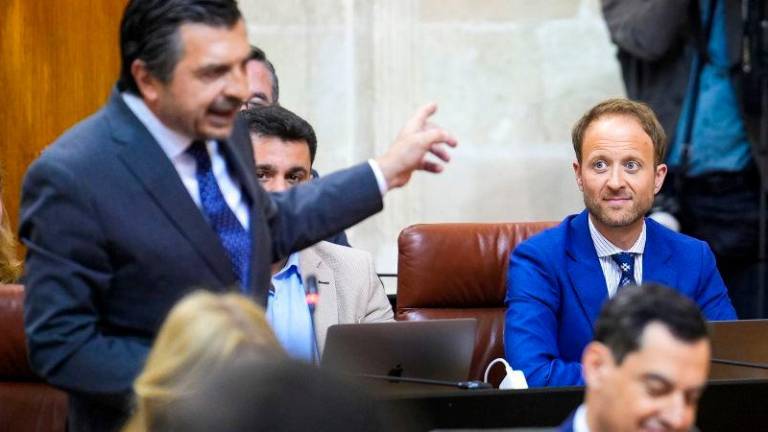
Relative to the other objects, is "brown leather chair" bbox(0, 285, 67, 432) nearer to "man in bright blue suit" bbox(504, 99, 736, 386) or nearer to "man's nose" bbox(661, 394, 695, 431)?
"man in bright blue suit" bbox(504, 99, 736, 386)

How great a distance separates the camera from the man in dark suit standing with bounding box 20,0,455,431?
2352 millimetres

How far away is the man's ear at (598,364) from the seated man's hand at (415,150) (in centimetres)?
42

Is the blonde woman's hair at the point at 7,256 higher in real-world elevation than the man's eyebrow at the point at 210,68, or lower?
lower

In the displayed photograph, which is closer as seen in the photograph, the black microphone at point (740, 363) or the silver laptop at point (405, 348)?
the silver laptop at point (405, 348)

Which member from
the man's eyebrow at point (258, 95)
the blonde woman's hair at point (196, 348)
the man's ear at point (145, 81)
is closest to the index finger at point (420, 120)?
the man's ear at point (145, 81)

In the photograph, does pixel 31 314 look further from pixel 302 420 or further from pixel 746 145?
pixel 746 145

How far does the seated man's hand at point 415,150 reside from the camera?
2.46 meters

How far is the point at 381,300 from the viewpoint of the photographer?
12.7ft

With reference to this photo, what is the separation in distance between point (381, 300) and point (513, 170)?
2267 mm

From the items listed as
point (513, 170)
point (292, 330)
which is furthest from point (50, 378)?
point (513, 170)

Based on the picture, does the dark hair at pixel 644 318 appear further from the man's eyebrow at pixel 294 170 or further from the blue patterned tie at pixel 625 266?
the man's eyebrow at pixel 294 170

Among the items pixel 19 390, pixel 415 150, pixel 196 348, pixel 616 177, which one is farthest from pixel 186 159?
pixel 616 177

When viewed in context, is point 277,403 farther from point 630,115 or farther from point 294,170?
point 630,115

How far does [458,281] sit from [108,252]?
5.96ft
